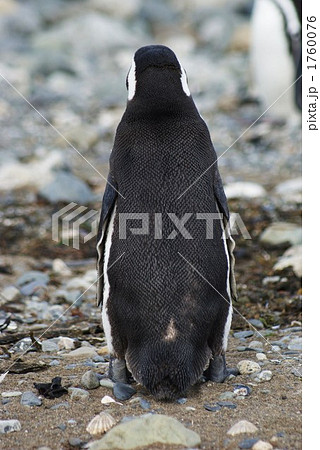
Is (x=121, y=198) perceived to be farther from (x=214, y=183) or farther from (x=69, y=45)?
(x=69, y=45)

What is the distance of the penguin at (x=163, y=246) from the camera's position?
2971mm

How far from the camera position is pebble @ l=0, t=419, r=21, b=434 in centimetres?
273

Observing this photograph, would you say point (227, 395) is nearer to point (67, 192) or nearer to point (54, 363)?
point (54, 363)

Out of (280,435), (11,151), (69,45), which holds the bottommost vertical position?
(280,435)

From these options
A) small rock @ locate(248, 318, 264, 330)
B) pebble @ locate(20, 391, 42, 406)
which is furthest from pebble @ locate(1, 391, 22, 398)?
small rock @ locate(248, 318, 264, 330)

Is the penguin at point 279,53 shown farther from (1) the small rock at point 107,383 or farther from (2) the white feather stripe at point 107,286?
(1) the small rock at point 107,383

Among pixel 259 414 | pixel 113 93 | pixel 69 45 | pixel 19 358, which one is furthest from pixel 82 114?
pixel 259 414

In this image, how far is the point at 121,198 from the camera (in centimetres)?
315

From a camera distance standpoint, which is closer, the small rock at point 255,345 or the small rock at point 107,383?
the small rock at point 107,383

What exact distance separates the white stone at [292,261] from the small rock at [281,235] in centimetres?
30

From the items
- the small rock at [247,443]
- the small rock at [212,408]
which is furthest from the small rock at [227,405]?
the small rock at [247,443]

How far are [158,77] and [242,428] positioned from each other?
1420 mm

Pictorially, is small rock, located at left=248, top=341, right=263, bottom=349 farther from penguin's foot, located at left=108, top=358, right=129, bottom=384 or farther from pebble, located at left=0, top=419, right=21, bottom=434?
pebble, located at left=0, top=419, right=21, bottom=434
